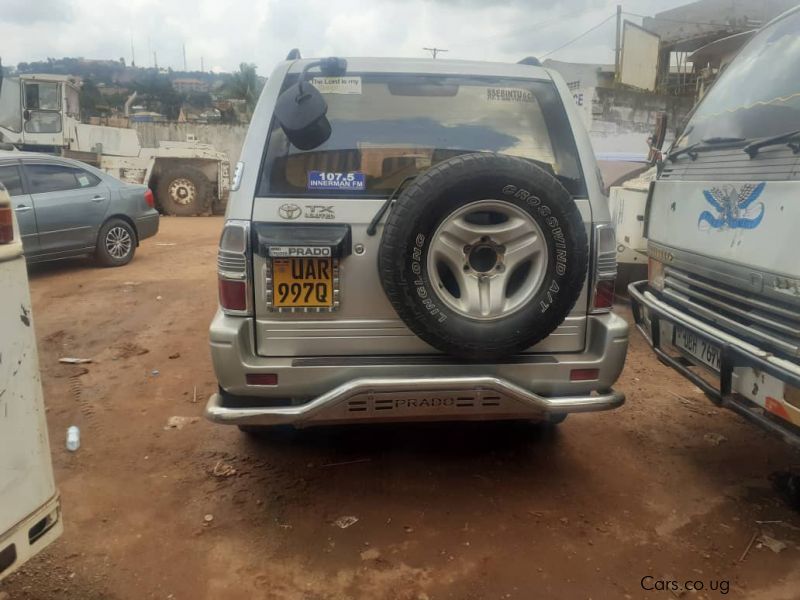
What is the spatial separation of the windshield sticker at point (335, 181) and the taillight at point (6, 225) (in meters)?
1.28

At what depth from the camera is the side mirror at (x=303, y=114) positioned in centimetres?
292

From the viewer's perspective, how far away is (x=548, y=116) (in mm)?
3229

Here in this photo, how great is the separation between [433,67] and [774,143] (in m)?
1.60

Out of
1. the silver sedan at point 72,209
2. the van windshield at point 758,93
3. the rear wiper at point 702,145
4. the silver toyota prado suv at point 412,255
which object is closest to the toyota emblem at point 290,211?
the silver toyota prado suv at point 412,255

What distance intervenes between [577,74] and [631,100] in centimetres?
392

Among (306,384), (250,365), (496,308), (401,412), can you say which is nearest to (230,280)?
(250,365)

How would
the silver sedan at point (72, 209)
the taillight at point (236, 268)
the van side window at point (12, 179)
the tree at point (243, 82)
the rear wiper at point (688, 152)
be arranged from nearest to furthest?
1. the taillight at point (236, 268)
2. the rear wiper at point (688, 152)
3. the van side window at point (12, 179)
4. the silver sedan at point (72, 209)
5. the tree at point (243, 82)

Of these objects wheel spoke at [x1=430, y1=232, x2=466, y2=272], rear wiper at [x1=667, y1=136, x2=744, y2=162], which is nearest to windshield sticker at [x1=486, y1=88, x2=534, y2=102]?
wheel spoke at [x1=430, y1=232, x2=466, y2=272]

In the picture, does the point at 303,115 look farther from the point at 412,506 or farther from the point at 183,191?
the point at 183,191

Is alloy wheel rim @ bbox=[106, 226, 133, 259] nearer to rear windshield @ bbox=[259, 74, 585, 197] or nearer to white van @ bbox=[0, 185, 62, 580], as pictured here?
rear windshield @ bbox=[259, 74, 585, 197]

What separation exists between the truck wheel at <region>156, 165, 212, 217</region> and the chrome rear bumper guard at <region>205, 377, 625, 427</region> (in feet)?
48.1

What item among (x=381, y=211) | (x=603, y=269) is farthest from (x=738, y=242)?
(x=381, y=211)

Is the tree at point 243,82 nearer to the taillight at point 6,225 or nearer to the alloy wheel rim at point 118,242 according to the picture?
the alloy wheel rim at point 118,242

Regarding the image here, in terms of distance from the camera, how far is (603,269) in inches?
120
